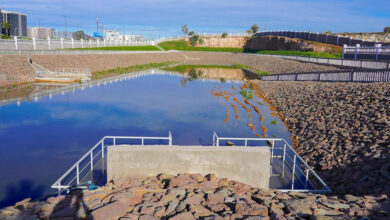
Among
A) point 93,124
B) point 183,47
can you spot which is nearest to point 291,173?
point 93,124

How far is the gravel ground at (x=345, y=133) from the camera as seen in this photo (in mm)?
11273

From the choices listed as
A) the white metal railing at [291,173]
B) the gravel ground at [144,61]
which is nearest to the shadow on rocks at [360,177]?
the white metal railing at [291,173]

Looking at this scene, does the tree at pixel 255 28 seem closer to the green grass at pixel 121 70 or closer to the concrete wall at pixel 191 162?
the green grass at pixel 121 70

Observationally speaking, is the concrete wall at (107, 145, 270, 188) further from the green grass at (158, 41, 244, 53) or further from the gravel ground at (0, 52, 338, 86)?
the green grass at (158, 41, 244, 53)

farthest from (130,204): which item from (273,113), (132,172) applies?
(273,113)

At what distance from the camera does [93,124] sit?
20.2 m

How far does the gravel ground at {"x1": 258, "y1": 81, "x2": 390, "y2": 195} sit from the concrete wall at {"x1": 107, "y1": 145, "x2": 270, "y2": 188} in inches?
123

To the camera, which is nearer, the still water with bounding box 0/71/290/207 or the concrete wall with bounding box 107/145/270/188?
the concrete wall with bounding box 107/145/270/188

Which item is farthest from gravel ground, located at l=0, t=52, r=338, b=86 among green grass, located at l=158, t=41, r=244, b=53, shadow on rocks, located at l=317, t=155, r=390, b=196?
green grass, located at l=158, t=41, r=244, b=53

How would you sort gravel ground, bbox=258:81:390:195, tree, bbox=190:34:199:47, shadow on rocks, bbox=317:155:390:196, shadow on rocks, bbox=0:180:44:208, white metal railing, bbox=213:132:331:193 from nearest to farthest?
1. shadow on rocks, bbox=317:155:390:196
2. shadow on rocks, bbox=0:180:44:208
3. gravel ground, bbox=258:81:390:195
4. white metal railing, bbox=213:132:331:193
5. tree, bbox=190:34:199:47

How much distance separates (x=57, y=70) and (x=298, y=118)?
32.8 metres

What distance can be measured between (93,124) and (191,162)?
11693mm

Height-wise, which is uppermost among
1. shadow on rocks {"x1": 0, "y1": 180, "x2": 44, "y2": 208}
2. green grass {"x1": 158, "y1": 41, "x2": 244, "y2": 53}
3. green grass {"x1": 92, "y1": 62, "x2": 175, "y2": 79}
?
green grass {"x1": 158, "y1": 41, "x2": 244, "y2": 53}

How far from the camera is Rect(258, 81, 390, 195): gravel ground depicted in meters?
11.3
